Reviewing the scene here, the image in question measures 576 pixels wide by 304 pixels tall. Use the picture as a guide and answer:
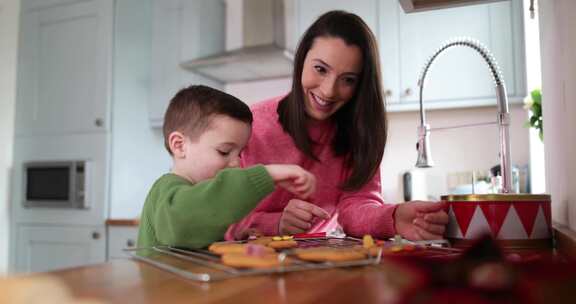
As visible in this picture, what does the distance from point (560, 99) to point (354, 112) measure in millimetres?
510

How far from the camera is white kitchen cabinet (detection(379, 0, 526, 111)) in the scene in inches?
95.9

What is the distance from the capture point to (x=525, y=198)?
737 millimetres

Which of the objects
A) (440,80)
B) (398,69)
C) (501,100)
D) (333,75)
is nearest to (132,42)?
(398,69)

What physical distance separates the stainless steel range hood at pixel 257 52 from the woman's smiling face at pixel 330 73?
143cm

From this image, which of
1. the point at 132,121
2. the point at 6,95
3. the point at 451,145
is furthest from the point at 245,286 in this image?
the point at 6,95

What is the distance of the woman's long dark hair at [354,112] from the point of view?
46.2 inches

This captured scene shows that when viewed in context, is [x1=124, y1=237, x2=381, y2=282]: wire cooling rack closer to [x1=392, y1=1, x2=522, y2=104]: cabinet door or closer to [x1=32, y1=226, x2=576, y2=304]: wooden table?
[x1=32, y1=226, x2=576, y2=304]: wooden table

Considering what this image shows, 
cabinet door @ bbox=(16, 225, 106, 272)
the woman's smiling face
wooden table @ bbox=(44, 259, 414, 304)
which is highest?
the woman's smiling face

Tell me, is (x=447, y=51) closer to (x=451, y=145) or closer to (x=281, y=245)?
(x=451, y=145)

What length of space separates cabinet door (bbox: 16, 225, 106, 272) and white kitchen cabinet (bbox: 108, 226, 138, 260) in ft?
0.15

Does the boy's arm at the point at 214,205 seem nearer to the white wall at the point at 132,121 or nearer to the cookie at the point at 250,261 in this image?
the cookie at the point at 250,261

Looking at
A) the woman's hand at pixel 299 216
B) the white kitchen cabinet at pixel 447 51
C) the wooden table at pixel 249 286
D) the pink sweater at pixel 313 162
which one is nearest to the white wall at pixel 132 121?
the white kitchen cabinet at pixel 447 51

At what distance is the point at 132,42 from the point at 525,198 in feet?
8.62

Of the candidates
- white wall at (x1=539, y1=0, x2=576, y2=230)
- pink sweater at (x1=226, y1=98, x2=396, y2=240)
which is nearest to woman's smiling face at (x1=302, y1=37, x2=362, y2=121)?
pink sweater at (x1=226, y1=98, x2=396, y2=240)
